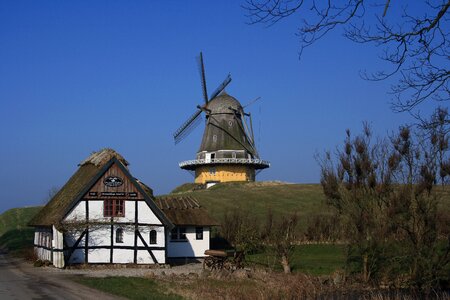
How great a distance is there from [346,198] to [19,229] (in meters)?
47.3

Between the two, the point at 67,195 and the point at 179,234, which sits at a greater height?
the point at 67,195

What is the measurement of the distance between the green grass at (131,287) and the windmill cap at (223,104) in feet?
182

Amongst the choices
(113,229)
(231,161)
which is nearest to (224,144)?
(231,161)

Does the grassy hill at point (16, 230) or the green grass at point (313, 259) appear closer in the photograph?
the green grass at point (313, 259)

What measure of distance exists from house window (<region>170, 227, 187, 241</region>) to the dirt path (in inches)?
398

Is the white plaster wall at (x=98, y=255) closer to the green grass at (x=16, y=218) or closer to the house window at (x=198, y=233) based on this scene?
the house window at (x=198, y=233)

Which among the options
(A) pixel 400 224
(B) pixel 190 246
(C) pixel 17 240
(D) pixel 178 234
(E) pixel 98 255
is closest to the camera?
(A) pixel 400 224

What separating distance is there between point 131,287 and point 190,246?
59.1 feet

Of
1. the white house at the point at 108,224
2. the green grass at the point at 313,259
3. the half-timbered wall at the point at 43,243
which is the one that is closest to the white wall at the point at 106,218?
the white house at the point at 108,224

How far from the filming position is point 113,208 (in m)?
35.6

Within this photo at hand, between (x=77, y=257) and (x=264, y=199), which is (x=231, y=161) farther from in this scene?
(x=77, y=257)

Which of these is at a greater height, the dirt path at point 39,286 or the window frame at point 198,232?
the window frame at point 198,232

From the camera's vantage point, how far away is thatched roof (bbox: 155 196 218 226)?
41.4m

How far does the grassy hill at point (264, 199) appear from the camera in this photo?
6193cm
